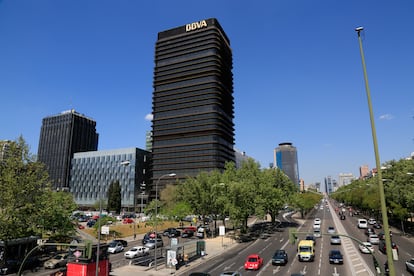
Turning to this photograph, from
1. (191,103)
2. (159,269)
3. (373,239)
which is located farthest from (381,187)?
(191,103)

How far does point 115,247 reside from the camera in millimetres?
47688

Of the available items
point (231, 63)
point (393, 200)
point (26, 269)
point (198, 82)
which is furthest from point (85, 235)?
point (231, 63)

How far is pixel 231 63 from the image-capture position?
186 m

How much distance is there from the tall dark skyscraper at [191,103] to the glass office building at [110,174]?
11.6 metres

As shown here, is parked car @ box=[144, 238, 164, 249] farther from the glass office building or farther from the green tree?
the glass office building

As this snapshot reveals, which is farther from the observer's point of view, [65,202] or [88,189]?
[88,189]

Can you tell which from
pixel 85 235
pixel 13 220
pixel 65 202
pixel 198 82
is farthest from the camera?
pixel 198 82

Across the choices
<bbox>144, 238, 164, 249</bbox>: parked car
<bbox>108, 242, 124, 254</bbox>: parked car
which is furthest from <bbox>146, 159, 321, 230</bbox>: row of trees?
<bbox>108, 242, 124, 254</bbox>: parked car

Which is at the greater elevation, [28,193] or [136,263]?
[28,193]

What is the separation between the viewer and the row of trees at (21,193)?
111 ft

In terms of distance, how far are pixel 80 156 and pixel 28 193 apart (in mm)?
147410

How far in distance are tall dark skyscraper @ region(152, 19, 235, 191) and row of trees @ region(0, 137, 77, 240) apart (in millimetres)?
109420

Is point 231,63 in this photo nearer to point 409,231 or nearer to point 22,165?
point 409,231

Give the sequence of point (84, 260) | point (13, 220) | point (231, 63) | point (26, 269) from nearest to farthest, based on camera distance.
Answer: point (84, 260) < point (13, 220) < point (26, 269) < point (231, 63)
